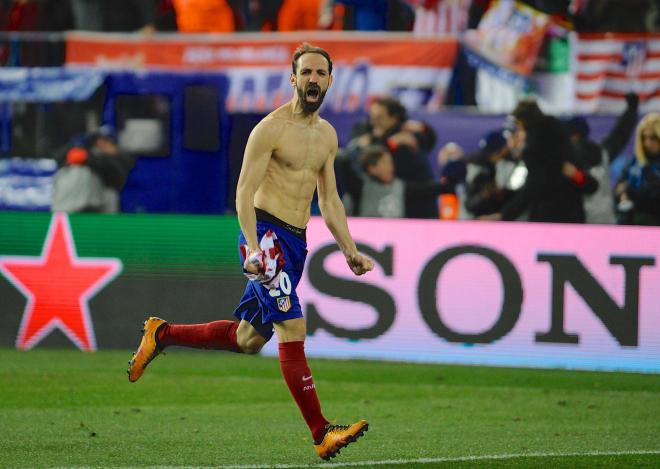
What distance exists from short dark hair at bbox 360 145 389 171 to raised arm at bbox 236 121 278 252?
6.61 meters

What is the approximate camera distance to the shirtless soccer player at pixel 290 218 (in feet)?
28.0

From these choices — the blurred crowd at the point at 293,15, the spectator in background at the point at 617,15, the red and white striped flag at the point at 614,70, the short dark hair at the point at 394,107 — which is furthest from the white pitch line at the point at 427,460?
the spectator in background at the point at 617,15

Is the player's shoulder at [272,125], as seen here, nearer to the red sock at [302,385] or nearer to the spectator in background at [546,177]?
the red sock at [302,385]

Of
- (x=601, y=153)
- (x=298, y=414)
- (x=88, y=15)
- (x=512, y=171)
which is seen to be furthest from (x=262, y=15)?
(x=298, y=414)

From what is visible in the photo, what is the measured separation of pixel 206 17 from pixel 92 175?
7.90 ft

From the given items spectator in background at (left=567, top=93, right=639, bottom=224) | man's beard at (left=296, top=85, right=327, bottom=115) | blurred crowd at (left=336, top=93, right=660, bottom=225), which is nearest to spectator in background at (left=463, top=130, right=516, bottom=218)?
blurred crowd at (left=336, top=93, right=660, bottom=225)

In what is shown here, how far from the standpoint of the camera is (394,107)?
606 inches

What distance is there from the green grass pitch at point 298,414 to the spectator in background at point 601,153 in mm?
1915

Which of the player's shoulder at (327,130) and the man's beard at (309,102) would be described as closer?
the man's beard at (309,102)

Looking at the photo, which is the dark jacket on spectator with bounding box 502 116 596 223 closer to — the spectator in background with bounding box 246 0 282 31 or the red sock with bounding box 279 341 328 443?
the spectator in background with bounding box 246 0 282 31

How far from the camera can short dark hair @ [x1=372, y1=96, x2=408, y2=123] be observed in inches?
606

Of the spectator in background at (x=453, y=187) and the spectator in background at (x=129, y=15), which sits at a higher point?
the spectator in background at (x=129, y=15)

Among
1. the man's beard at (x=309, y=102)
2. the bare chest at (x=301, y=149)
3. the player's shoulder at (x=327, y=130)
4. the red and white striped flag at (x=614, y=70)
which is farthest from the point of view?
the red and white striped flag at (x=614, y=70)

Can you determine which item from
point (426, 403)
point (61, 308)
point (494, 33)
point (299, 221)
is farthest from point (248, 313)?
point (494, 33)
